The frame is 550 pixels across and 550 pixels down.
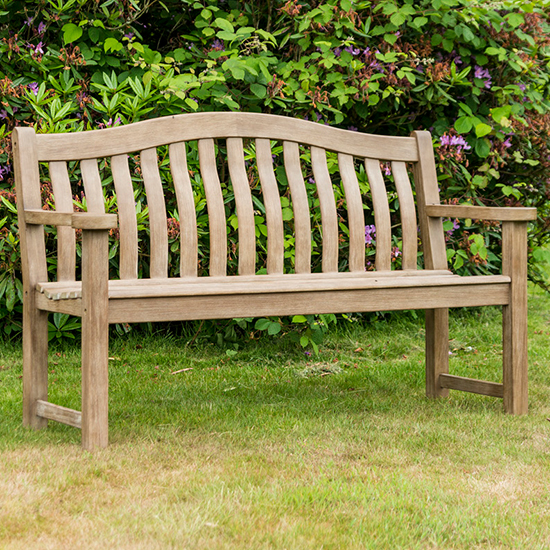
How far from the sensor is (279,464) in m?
2.46

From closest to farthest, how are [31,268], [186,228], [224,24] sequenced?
[31,268] → [186,228] → [224,24]

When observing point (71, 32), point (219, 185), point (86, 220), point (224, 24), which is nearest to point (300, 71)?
point (224, 24)

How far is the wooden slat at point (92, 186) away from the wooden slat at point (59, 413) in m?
0.71

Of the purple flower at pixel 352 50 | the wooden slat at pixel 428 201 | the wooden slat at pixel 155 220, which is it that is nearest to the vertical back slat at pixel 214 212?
the wooden slat at pixel 155 220

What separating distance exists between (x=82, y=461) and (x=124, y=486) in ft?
0.86

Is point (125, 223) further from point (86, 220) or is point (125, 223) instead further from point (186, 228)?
point (86, 220)

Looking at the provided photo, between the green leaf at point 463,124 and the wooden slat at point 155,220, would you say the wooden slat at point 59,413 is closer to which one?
the wooden slat at point 155,220

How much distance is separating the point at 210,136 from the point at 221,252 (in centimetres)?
46

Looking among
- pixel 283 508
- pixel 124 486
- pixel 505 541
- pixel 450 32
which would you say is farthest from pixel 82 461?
pixel 450 32

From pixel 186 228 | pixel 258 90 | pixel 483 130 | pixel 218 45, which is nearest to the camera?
pixel 186 228

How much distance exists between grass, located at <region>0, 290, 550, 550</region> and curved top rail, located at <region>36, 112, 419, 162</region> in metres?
1.00

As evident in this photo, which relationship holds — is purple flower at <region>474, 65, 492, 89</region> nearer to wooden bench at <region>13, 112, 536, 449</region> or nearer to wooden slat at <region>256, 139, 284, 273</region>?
wooden bench at <region>13, 112, 536, 449</region>

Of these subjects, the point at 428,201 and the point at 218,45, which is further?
the point at 218,45

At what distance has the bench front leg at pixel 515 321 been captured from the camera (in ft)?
10.5
